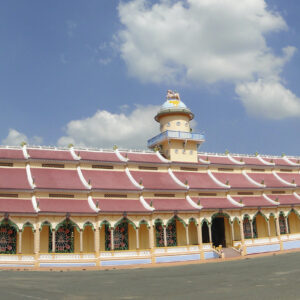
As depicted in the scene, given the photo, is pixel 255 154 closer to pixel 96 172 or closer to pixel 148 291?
pixel 96 172

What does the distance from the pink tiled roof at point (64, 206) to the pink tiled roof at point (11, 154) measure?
537cm

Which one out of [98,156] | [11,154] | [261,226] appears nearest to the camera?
[11,154]

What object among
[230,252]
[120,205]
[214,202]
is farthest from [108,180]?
[230,252]

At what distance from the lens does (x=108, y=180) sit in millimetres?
35281

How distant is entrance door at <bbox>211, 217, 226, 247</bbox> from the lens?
3900cm

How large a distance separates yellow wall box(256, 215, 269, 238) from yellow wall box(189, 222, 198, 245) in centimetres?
881

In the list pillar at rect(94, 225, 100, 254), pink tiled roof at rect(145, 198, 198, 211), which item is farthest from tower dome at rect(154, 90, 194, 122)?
pillar at rect(94, 225, 100, 254)

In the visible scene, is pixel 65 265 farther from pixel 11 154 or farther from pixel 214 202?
pixel 214 202

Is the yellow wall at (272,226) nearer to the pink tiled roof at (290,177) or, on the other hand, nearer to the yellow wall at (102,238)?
the pink tiled roof at (290,177)

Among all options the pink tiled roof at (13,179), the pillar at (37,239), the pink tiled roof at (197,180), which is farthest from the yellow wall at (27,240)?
the pink tiled roof at (197,180)

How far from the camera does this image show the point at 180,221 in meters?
35.0

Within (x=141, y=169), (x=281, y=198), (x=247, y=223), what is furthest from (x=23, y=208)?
(x=281, y=198)

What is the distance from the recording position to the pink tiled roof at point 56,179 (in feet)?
105

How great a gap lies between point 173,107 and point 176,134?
156 inches
